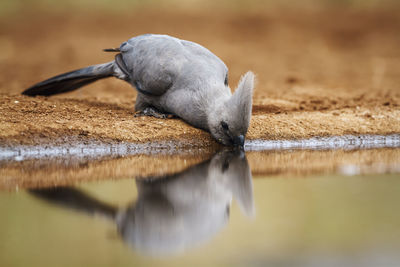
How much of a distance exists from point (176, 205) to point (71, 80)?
4511mm

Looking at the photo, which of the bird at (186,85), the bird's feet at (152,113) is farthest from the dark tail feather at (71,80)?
the bird's feet at (152,113)

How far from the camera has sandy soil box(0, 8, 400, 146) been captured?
21.3ft

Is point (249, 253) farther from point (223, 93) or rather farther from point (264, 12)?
point (264, 12)

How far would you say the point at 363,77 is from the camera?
486 inches

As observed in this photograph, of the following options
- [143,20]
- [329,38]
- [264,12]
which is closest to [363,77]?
[329,38]

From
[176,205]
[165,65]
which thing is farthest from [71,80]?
[176,205]

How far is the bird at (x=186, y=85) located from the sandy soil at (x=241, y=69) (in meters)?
0.26

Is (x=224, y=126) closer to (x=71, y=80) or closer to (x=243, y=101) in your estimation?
(x=243, y=101)

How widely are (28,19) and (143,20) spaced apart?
11.9 ft

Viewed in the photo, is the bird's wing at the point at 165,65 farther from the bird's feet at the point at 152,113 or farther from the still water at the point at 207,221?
the still water at the point at 207,221

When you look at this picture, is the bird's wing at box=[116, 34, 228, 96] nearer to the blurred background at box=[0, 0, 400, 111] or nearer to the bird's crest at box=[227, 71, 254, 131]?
the bird's crest at box=[227, 71, 254, 131]

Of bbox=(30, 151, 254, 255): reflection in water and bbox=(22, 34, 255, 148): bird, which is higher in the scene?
bbox=(22, 34, 255, 148): bird

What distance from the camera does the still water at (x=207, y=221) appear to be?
3051 millimetres

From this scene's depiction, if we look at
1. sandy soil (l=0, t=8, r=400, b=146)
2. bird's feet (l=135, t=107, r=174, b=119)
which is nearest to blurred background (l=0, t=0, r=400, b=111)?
sandy soil (l=0, t=8, r=400, b=146)
